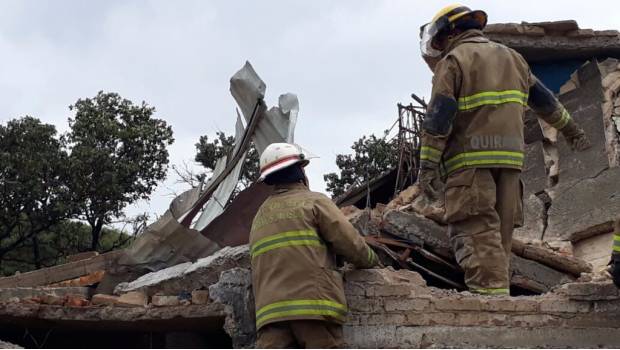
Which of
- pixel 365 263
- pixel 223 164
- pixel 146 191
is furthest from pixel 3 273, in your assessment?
pixel 365 263

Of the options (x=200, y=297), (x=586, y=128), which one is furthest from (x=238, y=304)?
(x=586, y=128)

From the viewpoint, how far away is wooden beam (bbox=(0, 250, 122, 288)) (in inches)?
280

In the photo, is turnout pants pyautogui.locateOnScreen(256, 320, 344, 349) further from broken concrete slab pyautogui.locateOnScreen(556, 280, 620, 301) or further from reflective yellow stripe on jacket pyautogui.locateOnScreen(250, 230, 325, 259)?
broken concrete slab pyautogui.locateOnScreen(556, 280, 620, 301)

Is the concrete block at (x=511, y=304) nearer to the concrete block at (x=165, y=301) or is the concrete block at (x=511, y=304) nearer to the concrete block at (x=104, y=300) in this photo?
the concrete block at (x=165, y=301)

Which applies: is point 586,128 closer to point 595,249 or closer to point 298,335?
point 595,249

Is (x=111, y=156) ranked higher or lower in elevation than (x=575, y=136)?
higher

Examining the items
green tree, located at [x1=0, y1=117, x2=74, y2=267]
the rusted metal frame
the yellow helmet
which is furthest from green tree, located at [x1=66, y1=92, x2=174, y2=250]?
the yellow helmet

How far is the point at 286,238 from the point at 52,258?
11.7 meters

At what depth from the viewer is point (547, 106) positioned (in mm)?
6285

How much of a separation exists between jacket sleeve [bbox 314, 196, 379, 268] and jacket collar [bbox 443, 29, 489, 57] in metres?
1.55

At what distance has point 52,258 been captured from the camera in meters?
15.9

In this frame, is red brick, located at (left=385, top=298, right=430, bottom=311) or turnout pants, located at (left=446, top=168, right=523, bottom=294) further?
turnout pants, located at (left=446, top=168, right=523, bottom=294)

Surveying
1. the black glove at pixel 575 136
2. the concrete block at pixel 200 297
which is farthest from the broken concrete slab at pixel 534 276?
the concrete block at pixel 200 297

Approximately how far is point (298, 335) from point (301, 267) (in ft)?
1.21
